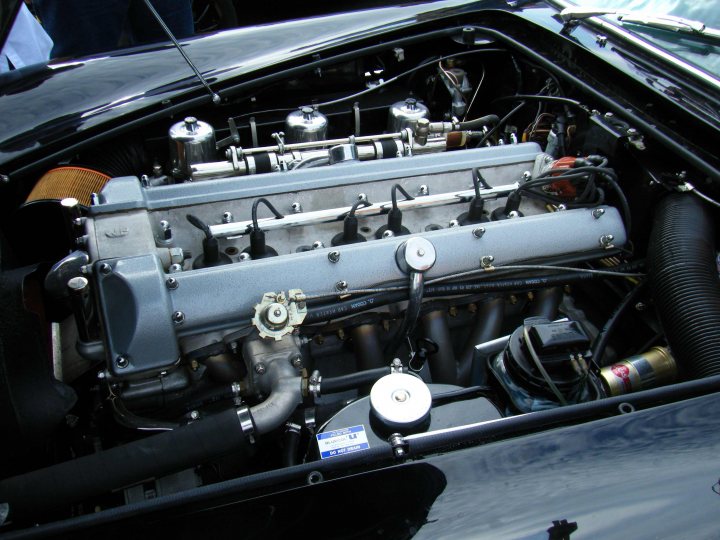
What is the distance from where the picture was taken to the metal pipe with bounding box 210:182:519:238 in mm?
1322

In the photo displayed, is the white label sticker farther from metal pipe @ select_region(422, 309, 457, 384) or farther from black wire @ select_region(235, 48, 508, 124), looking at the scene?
black wire @ select_region(235, 48, 508, 124)

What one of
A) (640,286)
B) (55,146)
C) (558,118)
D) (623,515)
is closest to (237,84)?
(55,146)

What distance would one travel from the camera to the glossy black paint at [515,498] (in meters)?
0.80

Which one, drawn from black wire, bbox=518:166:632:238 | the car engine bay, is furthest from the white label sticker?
black wire, bbox=518:166:632:238

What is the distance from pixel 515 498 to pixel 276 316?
52 cm

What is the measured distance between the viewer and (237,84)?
68.9 inches

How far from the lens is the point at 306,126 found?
179 cm

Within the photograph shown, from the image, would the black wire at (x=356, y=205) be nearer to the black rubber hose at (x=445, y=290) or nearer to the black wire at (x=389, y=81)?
the black rubber hose at (x=445, y=290)

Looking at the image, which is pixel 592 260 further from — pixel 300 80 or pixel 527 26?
pixel 300 80

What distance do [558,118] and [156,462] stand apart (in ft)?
4.53

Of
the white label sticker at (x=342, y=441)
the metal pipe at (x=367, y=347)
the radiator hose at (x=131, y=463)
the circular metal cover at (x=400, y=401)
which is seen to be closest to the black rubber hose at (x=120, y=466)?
the radiator hose at (x=131, y=463)

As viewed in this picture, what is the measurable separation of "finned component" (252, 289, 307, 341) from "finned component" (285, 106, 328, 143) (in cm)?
80

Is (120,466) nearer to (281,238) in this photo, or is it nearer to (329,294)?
(329,294)

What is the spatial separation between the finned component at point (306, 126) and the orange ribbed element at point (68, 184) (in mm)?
573
